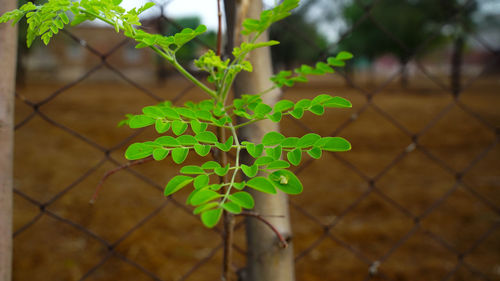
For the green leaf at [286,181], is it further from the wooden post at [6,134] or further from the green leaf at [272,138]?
the wooden post at [6,134]

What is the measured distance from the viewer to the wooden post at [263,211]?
85 cm

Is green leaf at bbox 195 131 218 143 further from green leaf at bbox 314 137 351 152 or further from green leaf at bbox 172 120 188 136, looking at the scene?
green leaf at bbox 314 137 351 152

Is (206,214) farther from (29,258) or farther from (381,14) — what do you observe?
(381,14)

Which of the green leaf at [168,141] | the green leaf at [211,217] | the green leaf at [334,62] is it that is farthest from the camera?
the green leaf at [334,62]

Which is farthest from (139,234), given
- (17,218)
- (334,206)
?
(334,206)

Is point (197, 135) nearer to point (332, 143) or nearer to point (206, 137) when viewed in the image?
point (206, 137)

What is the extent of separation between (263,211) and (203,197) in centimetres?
40

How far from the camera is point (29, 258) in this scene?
2.63 metres

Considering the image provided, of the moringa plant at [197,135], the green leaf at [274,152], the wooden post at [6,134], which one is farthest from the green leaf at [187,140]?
the wooden post at [6,134]

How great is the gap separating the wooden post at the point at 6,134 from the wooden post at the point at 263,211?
0.44m

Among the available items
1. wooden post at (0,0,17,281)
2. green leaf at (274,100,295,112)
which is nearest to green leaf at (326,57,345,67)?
green leaf at (274,100,295,112)

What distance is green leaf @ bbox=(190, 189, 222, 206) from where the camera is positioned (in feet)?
1.52

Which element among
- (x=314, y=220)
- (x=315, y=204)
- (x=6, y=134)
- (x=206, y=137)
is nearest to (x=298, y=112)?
(x=206, y=137)

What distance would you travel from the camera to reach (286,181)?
1.71ft
